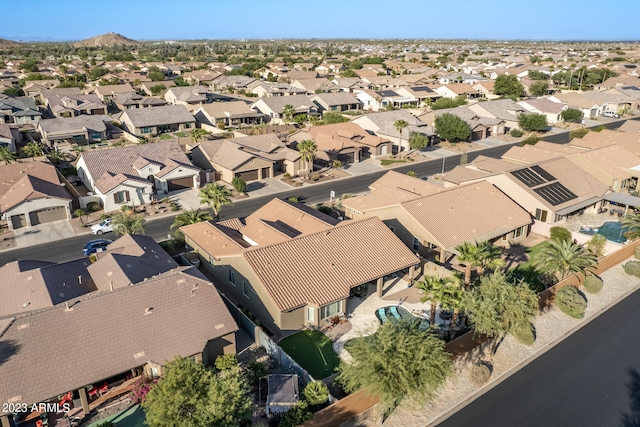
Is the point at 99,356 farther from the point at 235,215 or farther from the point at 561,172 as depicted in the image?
the point at 561,172

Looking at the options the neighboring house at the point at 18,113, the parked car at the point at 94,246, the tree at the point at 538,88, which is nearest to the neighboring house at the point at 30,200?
the parked car at the point at 94,246

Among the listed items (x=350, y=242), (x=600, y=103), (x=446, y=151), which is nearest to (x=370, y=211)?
(x=350, y=242)

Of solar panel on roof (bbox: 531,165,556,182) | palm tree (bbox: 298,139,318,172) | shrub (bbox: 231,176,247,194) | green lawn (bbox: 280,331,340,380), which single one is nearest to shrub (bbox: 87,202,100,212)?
shrub (bbox: 231,176,247,194)

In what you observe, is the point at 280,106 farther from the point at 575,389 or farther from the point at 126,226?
the point at 575,389

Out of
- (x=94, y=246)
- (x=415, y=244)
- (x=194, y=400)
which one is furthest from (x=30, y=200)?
(x=415, y=244)

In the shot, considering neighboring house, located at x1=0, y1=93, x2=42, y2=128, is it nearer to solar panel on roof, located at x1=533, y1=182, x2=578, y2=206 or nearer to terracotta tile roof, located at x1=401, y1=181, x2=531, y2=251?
terracotta tile roof, located at x1=401, y1=181, x2=531, y2=251
